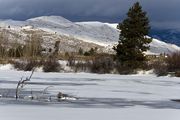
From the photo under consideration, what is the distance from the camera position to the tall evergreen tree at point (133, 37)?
4538 cm

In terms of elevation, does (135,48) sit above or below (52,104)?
above

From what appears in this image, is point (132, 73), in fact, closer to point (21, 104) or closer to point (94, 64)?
point (94, 64)

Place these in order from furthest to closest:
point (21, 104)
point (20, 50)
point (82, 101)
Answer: point (20, 50) → point (82, 101) → point (21, 104)

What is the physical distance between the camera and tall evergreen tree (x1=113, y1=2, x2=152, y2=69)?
45.4 meters

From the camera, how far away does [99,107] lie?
15656 mm

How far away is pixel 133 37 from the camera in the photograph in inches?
1794

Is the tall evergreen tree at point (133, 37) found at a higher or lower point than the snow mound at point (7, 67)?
higher

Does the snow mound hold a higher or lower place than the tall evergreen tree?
lower

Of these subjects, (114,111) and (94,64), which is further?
(94,64)

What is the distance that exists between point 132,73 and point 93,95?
2566 cm

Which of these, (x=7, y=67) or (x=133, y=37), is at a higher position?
(x=133, y=37)

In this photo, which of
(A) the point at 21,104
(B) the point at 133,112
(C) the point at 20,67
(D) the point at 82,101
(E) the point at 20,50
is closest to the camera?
(B) the point at 133,112

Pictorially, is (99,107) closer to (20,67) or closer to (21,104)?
(21,104)

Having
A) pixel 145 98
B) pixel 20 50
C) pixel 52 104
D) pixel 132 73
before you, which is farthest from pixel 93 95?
pixel 20 50
